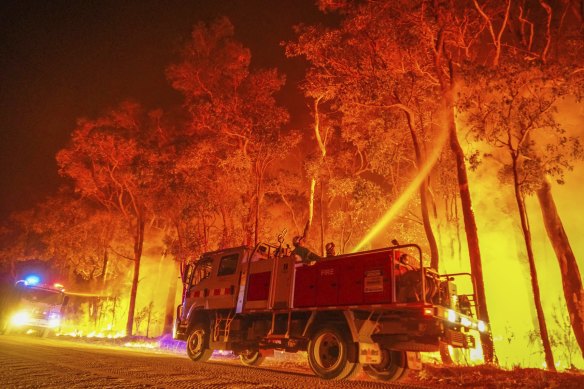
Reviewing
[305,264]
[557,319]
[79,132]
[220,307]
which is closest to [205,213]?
[79,132]

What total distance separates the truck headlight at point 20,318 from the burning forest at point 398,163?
6.54ft

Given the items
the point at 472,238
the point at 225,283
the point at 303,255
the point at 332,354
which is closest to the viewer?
the point at 332,354

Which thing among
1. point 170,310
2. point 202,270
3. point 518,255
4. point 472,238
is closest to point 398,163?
point 518,255

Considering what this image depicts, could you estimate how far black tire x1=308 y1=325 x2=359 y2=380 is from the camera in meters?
7.78

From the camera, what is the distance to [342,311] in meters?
8.12

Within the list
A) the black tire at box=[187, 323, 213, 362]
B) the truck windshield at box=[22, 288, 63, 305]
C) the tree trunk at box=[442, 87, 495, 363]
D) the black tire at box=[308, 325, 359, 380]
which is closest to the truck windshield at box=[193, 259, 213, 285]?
Result: the black tire at box=[187, 323, 213, 362]

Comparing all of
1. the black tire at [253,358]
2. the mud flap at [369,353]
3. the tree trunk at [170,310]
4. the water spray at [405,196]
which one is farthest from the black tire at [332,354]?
the tree trunk at [170,310]

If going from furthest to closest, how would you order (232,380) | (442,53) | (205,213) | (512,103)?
(205,213) → (442,53) → (512,103) → (232,380)

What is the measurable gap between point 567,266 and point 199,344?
12318 millimetres

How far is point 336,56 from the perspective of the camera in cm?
1652

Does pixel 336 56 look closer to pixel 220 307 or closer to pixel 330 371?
pixel 220 307

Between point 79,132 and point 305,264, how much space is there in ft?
75.6

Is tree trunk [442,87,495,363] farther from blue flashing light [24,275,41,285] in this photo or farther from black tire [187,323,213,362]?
blue flashing light [24,275,41,285]

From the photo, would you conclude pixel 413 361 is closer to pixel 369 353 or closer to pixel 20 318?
A: pixel 369 353
